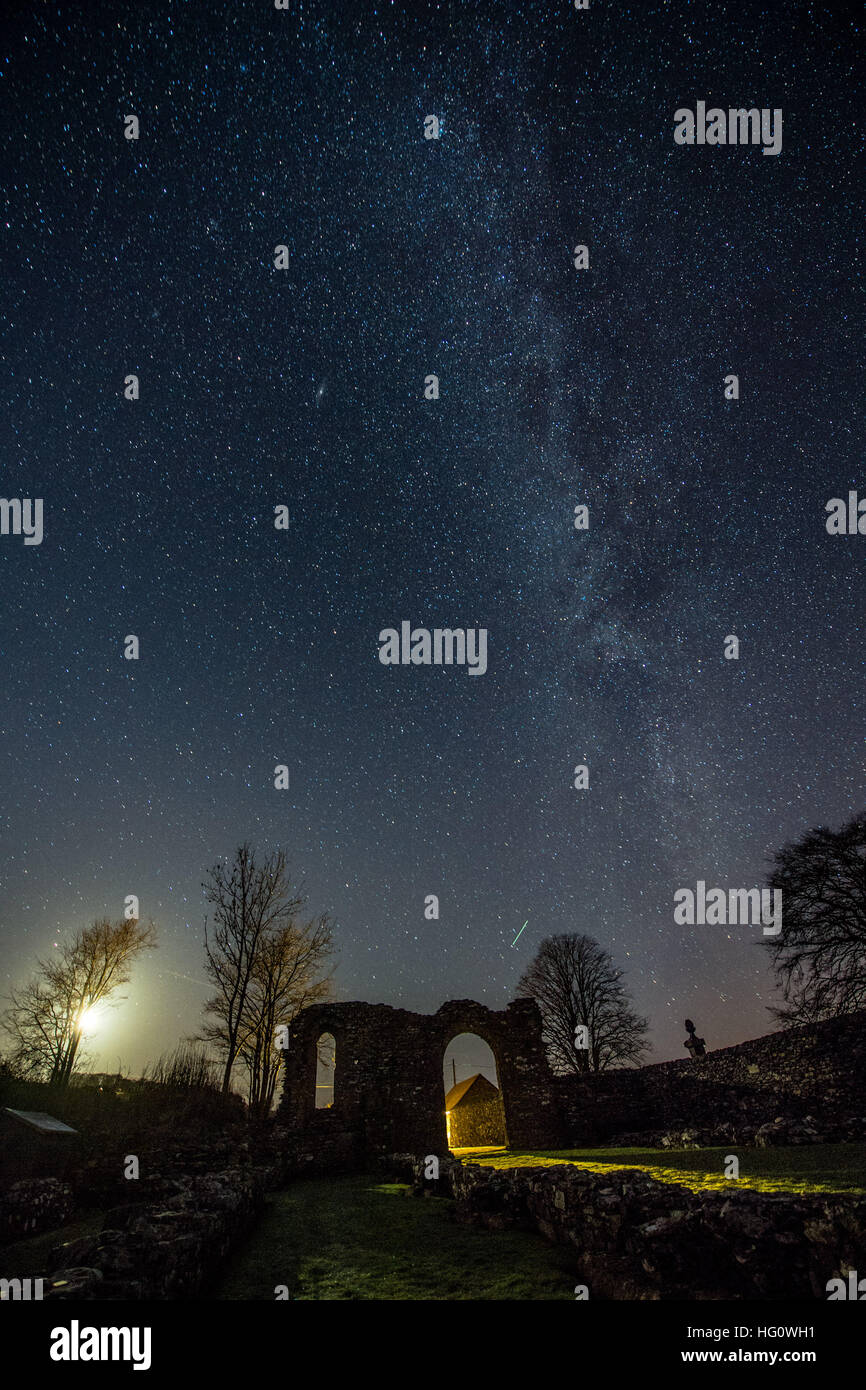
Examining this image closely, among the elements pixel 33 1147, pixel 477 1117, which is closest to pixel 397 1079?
pixel 33 1147

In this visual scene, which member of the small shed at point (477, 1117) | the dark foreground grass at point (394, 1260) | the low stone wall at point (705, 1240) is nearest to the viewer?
the low stone wall at point (705, 1240)

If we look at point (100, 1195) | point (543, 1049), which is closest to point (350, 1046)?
point (543, 1049)

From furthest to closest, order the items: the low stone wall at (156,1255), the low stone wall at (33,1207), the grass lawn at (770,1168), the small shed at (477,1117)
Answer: the small shed at (477,1117)
the low stone wall at (33,1207)
the grass lawn at (770,1168)
the low stone wall at (156,1255)

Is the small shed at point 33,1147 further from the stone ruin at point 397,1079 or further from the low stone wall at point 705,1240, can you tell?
the low stone wall at point 705,1240

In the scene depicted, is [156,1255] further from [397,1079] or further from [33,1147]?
[397,1079]

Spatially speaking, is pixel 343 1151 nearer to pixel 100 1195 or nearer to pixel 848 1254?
pixel 100 1195

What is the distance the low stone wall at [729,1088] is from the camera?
15164mm

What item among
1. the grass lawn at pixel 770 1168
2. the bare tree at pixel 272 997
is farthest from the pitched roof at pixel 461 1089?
the grass lawn at pixel 770 1168

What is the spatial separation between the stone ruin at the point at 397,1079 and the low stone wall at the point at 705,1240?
43.1ft

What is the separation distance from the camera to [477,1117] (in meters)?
36.6

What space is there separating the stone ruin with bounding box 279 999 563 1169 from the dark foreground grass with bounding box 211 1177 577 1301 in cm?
849

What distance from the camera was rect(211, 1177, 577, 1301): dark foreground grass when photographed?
16.3 ft

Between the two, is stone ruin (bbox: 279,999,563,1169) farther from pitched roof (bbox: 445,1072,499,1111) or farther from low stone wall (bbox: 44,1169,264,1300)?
pitched roof (bbox: 445,1072,499,1111)

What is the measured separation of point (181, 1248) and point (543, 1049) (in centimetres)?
1672
